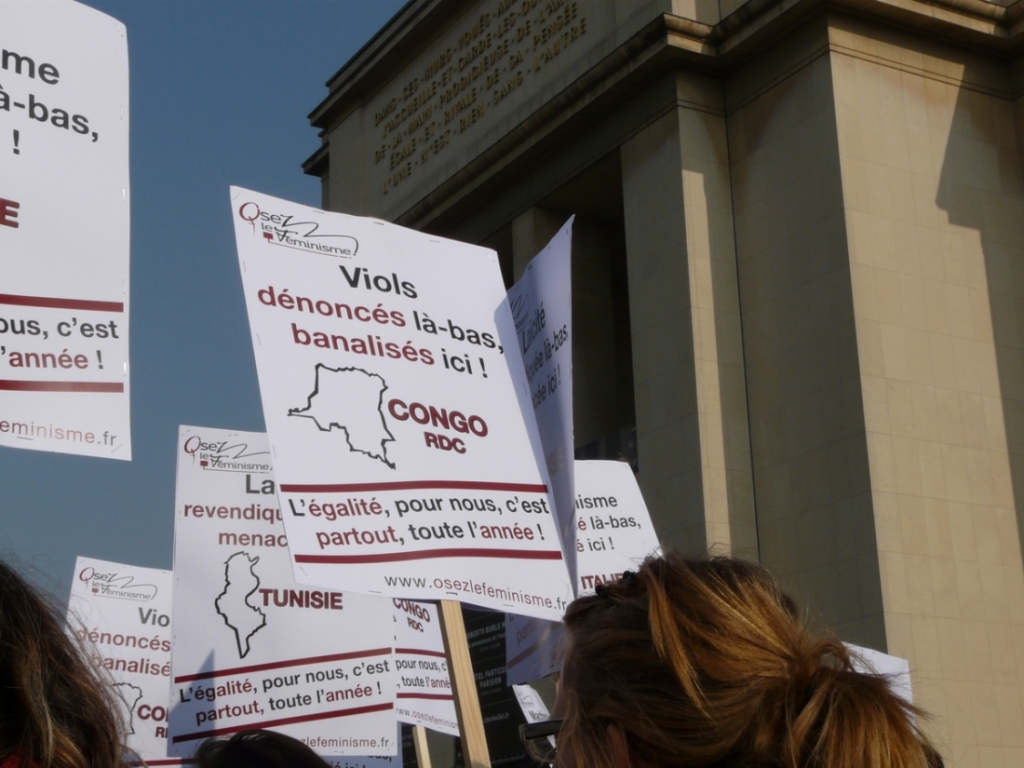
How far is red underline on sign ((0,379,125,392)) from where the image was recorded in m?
3.42

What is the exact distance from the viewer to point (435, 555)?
4.12 meters

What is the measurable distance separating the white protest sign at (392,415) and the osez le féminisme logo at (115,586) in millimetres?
3872

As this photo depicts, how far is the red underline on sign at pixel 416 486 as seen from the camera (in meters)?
3.96

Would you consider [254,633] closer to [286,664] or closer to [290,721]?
[286,664]

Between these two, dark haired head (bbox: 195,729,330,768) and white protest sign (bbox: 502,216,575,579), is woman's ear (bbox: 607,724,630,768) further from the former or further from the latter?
white protest sign (bbox: 502,216,575,579)

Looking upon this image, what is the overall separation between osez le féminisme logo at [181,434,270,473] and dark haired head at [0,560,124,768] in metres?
4.88

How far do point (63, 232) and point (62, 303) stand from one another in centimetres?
21

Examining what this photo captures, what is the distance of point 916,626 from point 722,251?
607 centimetres

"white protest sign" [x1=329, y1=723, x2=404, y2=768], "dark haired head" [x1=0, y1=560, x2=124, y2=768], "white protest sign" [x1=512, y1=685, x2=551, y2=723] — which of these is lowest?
"white protest sign" [x1=329, y1=723, x2=404, y2=768]

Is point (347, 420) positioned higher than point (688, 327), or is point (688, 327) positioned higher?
point (688, 327)

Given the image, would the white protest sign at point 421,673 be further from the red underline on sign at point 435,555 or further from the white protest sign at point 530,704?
the red underline on sign at point 435,555

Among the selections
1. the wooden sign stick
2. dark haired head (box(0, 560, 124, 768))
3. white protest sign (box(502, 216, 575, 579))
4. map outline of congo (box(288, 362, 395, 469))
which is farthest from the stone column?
dark haired head (box(0, 560, 124, 768))

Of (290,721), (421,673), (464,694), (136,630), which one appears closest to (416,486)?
(464,694)

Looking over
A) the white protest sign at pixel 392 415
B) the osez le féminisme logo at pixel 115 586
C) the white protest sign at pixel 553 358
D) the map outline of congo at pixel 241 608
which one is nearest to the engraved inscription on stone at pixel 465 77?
the osez le féminisme logo at pixel 115 586
